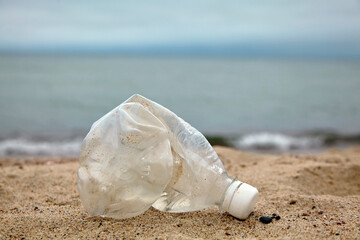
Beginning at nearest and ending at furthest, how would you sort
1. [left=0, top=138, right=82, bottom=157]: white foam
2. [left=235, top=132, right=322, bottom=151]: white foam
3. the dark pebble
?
the dark pebble < [left=0, top=138, right=82, bottom=157]: white foam < [left=235, top=132, right=322, bottom=151]: white foam

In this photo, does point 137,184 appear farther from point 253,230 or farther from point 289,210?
point 289,210

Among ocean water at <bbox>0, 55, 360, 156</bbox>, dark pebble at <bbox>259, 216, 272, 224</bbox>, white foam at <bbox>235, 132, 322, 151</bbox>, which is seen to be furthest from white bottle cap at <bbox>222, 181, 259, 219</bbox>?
white foam at <bbox>235, 132, 322, 151</bbox>

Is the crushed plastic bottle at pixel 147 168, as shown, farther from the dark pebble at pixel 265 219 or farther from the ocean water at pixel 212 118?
the ocean water at pixel 212 118

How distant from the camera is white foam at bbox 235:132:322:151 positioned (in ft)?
26.0

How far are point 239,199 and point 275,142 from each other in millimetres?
6446

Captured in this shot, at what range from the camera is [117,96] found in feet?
55.6

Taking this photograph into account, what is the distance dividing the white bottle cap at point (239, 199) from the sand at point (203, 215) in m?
0.10

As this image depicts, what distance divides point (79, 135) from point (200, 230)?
7102 mm

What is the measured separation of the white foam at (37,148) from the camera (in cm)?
689

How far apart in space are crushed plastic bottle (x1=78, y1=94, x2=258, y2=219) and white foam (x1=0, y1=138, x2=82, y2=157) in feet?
16.1

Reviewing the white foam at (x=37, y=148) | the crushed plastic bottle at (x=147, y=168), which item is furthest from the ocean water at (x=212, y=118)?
the crushed plastic bottle at (x=147, y=168)

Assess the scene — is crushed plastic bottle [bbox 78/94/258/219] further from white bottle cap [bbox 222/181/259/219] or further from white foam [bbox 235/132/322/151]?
white foam [bbox 235/132/322/151]

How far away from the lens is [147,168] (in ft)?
6.56

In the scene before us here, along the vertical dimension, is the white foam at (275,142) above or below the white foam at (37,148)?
below
